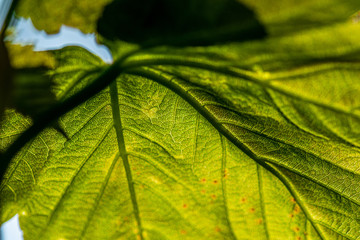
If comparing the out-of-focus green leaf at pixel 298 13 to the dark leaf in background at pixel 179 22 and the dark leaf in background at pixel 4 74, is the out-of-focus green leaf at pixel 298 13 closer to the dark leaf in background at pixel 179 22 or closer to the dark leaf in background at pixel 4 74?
the dark leaf in background at pixel 179 22

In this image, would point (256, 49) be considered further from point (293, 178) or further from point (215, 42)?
point (293, 178)

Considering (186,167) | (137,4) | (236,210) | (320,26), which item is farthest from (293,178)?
(137,4)

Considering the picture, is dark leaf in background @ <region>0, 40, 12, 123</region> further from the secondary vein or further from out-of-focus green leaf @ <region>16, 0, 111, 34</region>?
the secondary vein

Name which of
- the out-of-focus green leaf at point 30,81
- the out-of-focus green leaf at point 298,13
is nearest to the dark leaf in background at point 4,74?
the out-of-focus green leaf at point 30,81

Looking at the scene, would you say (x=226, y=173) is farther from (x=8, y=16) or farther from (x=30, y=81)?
(x=8, y=16)

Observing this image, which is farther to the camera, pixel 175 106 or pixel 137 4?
pixel 175 106

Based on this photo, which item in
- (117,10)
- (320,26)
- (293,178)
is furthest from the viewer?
(293,178)
